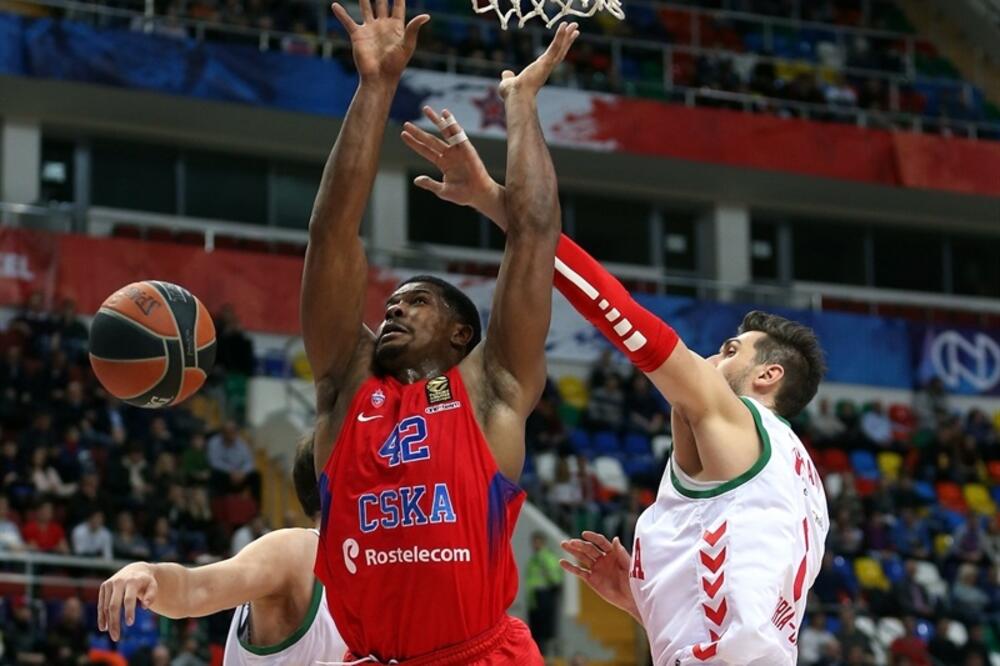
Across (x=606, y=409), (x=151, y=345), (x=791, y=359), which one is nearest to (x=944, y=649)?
(x=606, y=409)

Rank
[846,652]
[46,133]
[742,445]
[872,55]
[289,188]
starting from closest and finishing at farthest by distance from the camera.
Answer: [742,445], [846,652], [46,133], [289,188], [872,55]

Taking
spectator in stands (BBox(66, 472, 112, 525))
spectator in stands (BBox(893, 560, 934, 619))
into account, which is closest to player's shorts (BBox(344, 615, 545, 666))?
spectator in stands (BBox(66, 472, 112, 525))

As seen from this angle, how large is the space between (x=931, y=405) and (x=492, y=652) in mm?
18928

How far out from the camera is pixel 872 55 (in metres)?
25.3

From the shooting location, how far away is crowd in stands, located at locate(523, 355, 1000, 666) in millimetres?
16766

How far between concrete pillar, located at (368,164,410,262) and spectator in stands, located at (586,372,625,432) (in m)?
3.72

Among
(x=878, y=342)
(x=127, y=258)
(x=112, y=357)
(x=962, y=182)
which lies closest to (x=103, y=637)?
(x=127, y=258)

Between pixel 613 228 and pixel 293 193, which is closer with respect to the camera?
pixel 293 193

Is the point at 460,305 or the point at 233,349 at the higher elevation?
the point at 233,349

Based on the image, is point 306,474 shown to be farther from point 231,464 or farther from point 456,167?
point 231,464

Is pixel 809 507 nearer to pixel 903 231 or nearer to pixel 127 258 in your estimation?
pixel 127 258

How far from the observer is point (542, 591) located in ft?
50.7

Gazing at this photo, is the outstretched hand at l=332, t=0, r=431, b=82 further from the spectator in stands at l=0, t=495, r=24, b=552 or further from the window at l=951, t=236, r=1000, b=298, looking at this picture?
the window at l=951, t=236, r=1000, b=298

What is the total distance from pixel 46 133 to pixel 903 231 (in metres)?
12.4
